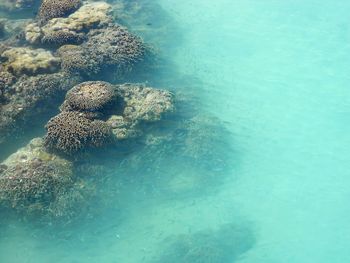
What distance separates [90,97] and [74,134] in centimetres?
125

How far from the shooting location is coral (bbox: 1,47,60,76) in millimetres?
10695

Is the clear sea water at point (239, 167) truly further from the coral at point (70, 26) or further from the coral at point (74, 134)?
the coral at point (70, 26)

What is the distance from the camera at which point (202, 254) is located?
988 cm

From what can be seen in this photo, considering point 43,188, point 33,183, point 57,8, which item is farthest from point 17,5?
point 43,188

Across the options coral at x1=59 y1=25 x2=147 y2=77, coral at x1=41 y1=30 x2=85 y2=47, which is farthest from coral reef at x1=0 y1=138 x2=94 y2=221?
coral at x1=41 y1=30 x2=85 y2=47

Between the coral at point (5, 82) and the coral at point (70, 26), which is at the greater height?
the coral at point (70, 26)

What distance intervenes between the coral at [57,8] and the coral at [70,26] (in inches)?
13.2

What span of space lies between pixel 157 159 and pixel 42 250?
376 cm

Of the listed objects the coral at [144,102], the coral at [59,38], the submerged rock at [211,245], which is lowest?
the submerged rock at [211,245]

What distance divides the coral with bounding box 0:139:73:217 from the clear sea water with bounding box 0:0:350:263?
71 centimetres

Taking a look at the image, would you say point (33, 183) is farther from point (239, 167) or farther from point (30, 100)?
point (239, 167)

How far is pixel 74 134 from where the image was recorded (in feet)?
30.7

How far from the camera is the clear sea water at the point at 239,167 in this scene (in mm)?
9852

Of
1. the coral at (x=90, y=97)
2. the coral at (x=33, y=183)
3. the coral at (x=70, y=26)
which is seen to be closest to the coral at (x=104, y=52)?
the coral at (x=70, y=26)
